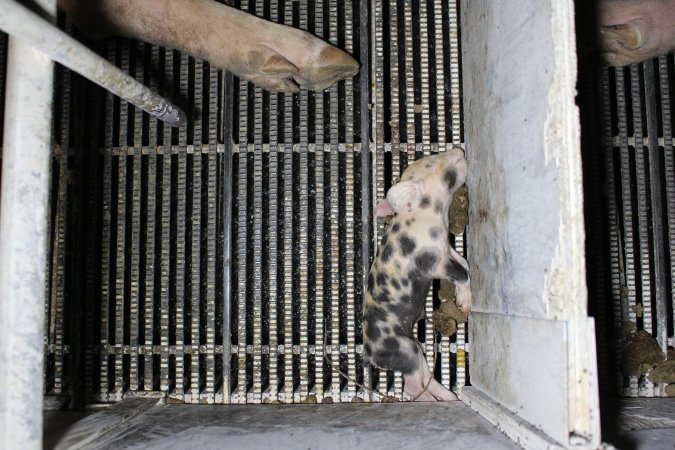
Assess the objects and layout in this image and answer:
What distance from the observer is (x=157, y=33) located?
3.30 metres

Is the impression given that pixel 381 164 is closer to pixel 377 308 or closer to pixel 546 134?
pixel 377 308

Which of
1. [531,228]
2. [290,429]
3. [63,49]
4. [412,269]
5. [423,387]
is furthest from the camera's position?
[423,387]

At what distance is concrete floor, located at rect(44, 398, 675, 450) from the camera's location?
2.22 metres

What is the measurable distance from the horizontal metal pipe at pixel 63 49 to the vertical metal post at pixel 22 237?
11 centimetres

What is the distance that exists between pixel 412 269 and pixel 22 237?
1.84 meters

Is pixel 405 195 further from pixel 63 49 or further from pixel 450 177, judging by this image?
pixel 63 49

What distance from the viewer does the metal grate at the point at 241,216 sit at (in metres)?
3.31

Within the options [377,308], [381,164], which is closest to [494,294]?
[377,308]

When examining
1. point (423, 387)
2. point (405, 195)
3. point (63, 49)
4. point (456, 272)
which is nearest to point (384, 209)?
point (405, 195)

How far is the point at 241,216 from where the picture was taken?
3359mm

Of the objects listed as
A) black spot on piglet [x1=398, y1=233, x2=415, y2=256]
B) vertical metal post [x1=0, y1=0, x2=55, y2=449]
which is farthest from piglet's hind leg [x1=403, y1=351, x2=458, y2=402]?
vertical metal post [x1=0, y1=0, x2=55, y2=449]

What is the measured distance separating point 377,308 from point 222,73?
1.66 meters

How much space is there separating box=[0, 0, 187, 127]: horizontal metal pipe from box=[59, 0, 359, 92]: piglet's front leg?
3.76 feet

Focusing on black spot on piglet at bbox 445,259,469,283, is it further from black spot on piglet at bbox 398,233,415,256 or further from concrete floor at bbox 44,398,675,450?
concrete floor at bbox 44,398,675,450
